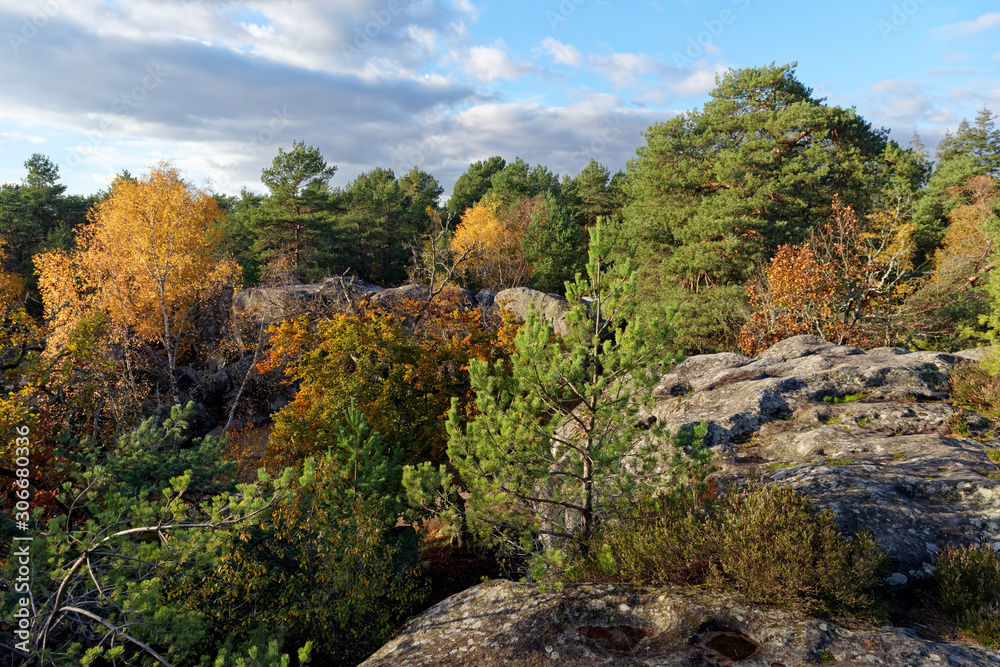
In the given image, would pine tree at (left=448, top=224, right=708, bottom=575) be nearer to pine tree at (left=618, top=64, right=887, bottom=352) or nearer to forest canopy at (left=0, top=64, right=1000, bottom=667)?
forest canopy at (left=0, top=64, right=1000, bottom=667)

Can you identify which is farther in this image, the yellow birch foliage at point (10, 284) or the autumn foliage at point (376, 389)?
the yellow birch foliage at point (10, 284)

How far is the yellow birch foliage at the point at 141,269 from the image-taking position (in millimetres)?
23797

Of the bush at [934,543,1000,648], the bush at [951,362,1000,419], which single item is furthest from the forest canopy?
the bush at [951,362,1000,419]

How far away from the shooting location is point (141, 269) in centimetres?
2598

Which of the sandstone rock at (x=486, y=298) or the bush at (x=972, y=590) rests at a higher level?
the sandstone rock at (x=486, y=298)

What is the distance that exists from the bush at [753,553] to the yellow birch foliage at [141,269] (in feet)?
78.0

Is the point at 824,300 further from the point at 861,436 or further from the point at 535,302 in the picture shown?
the point at 535,302

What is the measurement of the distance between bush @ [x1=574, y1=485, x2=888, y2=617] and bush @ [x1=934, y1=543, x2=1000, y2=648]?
53cm

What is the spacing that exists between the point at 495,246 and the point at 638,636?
36.0 meters

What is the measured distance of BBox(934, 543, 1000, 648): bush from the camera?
4570 millimetres

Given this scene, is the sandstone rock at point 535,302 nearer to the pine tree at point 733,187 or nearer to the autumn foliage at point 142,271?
the pine tree at point 733,187

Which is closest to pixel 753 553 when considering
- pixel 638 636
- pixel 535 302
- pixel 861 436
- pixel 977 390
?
pixel 638 636

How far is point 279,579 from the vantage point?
702 cm

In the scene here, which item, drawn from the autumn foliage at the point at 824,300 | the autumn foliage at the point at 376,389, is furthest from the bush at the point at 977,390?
the autumn foliage at the point at 376,389
